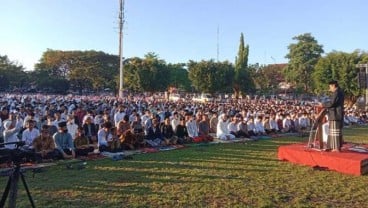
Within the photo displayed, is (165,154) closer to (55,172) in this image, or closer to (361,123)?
(55,172)

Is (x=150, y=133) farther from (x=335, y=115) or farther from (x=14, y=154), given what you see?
(x=14, y=154)

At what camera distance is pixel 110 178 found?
28.7 feet

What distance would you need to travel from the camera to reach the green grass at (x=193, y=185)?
22.7 ft

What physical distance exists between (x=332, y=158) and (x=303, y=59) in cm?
5373

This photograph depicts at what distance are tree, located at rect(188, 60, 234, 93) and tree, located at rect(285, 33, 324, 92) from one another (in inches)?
526

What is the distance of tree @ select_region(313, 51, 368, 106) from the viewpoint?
39531 millimetres

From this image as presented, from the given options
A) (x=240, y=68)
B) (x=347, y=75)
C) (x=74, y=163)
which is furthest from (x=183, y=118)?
(x=240, y=68)

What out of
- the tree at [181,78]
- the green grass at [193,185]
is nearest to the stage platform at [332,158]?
the green grass at [193,185]

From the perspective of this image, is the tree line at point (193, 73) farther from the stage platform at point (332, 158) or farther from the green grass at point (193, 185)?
the green grass at point (193, 185)

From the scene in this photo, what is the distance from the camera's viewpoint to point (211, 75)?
50.2 m

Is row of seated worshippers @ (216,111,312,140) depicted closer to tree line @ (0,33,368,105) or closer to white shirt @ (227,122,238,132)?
white shirt @ (227,122,238,132)

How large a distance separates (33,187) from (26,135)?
13.3ft

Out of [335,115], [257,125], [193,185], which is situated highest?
[335,115]

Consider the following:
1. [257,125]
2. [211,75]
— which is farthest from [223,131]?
[211,75]
